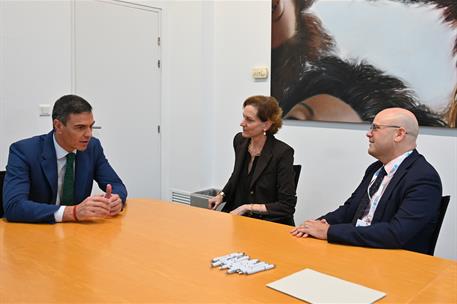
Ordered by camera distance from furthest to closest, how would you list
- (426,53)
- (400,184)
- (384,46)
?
(384,46)
(426,53)
(400,184)

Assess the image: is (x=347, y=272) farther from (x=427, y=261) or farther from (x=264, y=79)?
(x=264, y=79)

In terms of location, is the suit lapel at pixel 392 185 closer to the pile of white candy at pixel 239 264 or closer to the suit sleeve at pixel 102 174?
the pile of white candy at pixel 239 264

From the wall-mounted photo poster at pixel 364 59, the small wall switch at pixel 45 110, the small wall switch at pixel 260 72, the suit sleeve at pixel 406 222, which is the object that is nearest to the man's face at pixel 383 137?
the suit sleeve at pixel 406 222

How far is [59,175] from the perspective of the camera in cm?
243

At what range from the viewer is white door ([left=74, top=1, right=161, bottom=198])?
4387mm

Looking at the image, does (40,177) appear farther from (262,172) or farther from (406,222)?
(406,222)

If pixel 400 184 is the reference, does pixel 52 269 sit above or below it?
below

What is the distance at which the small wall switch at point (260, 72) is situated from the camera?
175 inches

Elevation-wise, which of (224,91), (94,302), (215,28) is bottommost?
(94,302)

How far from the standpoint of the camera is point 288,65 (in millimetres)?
4242

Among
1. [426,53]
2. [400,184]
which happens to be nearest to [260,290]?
[400,184]

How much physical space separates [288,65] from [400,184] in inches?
94.2

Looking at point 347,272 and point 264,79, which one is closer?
point 347,272

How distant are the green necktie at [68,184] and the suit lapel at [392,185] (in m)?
1.56
